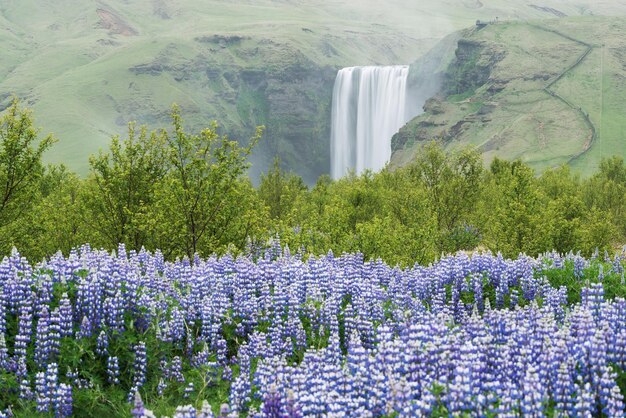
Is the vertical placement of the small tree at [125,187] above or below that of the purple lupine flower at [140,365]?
above

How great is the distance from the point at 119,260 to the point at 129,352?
9.89 ft

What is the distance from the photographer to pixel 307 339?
14.5m

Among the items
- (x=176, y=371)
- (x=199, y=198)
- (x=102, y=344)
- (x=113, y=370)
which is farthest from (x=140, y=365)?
(x=199, y=198)

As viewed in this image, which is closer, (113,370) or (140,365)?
(113,370)

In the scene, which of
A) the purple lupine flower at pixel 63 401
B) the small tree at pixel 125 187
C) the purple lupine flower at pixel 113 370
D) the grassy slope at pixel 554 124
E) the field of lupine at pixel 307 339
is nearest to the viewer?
the field of lupine at pixel 307 339

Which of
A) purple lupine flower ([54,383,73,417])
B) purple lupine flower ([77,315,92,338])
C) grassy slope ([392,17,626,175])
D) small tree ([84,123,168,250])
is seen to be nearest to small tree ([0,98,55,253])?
small tree ([84,123,168,250])

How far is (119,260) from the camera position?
51.2 ft

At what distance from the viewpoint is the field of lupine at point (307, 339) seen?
855cm

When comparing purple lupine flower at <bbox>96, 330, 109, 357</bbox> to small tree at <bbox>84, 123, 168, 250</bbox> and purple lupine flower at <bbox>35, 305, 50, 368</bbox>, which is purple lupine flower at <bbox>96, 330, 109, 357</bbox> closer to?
purple lupine flower at <bbox>35, 305, 50, 368</bbox>

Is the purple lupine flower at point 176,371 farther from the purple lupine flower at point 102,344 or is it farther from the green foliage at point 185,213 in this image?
the green foliage at point 185,213

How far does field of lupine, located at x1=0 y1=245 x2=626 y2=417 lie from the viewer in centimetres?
855

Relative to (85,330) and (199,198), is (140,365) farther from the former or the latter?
(199,198)

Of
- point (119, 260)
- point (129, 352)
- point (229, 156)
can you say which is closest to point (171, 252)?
point (229, 156)

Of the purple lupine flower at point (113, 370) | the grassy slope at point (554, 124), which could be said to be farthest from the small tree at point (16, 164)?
the grassy slope at point (554, 124)
